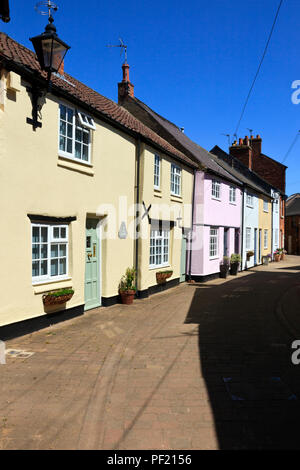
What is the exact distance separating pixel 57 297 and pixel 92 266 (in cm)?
218

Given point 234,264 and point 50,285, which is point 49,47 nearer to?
point 50,285

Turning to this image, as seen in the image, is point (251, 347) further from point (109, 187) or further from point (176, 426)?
point (109, 187)

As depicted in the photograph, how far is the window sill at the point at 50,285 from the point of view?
306 inches

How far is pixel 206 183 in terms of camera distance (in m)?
17.3

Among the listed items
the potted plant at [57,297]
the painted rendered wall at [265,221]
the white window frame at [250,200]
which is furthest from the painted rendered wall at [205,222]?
the potted plant at [57,297]

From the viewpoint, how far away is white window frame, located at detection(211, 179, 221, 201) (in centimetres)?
1819

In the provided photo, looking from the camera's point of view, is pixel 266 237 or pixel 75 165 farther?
pixel 266 237

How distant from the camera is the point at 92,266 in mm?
10141

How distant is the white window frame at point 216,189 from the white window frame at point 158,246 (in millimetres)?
4834

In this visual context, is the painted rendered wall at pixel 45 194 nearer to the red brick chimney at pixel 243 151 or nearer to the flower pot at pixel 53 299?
the flower pot at pixel 53 299

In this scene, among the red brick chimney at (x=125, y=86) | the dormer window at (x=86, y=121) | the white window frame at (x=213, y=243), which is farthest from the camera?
the white window frame at (x=213, y=243)

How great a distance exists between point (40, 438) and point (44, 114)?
6530mm

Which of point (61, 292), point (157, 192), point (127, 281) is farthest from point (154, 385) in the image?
point (157, 192)

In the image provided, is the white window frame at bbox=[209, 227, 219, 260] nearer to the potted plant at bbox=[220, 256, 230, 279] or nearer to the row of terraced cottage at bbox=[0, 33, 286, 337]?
the row of terraced cottage at bbox=[0, 33, 286, 337]
